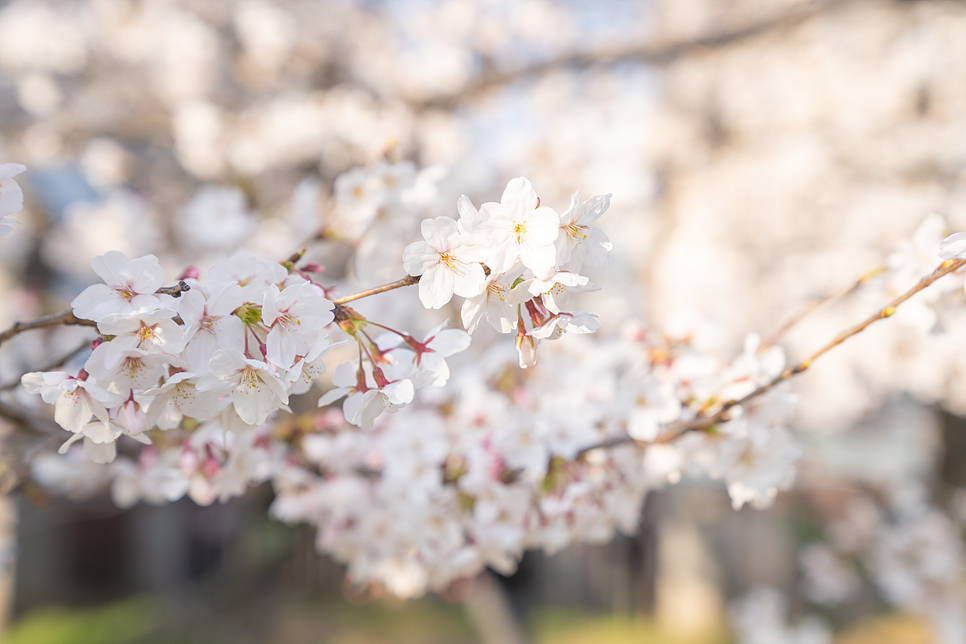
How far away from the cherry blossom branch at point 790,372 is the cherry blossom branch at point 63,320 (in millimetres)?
915

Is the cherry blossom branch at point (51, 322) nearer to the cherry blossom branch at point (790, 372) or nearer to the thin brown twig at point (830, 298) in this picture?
the cherry blossom branch at point (790, 372)

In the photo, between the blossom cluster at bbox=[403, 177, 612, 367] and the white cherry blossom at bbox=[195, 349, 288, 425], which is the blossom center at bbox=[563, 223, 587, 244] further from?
the white cherry blossom at bbox=[195, 349, 288, 425]

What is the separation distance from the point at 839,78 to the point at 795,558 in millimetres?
5792

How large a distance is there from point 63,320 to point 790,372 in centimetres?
121

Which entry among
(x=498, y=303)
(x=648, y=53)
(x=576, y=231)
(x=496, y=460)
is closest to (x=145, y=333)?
(x=498, y=303)

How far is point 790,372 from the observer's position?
1091 mm

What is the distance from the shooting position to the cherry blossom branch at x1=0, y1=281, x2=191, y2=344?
0.79 m

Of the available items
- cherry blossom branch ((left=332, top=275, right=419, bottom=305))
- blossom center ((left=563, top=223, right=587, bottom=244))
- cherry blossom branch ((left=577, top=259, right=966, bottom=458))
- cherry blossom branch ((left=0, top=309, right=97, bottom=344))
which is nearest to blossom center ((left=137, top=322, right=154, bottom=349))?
cherry blossom branch ((left=0, top=309, right=97, bottom=344))

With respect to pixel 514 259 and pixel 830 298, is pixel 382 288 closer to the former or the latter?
pixel 514 259

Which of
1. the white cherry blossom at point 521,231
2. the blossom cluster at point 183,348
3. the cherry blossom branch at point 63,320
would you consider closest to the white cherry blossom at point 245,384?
the blossom cluster at point 183,348

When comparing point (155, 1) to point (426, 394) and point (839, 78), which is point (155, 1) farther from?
point (839, 78)

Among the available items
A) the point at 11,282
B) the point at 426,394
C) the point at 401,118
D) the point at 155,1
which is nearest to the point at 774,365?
the point at 426,394

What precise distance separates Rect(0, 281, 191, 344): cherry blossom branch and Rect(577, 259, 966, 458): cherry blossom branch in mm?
915

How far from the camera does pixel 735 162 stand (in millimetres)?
5871
